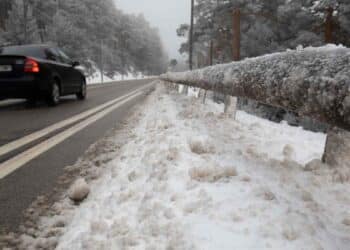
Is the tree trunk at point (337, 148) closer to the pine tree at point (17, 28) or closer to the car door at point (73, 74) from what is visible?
the car door at point (73, 74)

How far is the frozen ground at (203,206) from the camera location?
4.84 feet

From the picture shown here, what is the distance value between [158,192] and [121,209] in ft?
0.82

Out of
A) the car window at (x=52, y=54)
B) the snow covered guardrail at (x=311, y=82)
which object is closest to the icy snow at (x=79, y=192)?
the snow covered guardrail at (x=311, y=82)

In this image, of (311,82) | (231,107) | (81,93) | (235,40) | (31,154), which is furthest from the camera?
(235,40)

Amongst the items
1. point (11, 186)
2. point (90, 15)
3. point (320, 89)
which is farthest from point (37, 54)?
point (90, 15)

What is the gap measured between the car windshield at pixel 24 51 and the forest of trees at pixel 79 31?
2628 centimetres

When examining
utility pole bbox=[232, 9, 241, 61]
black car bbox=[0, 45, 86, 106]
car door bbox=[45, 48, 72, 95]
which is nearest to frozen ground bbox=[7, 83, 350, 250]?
black car bbox=[0, 45, 86, 106]

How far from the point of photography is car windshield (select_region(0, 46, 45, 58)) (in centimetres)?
748

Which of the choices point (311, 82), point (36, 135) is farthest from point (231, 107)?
point (311, 82)

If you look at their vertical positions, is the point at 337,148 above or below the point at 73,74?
below

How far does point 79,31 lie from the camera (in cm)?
4334

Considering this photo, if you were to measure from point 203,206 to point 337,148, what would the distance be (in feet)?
4.53

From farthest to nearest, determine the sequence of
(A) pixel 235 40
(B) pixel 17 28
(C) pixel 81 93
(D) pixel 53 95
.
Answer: (B) pixel 17 28
(A) pixel 235 40
(C) pixel 81 93
(D) pixel 53 95

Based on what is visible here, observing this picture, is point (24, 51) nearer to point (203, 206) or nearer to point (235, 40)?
point (235, 40)
